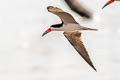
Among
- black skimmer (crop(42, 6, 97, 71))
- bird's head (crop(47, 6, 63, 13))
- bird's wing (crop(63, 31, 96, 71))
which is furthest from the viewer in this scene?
bird's wing (crop(63, 31, 96, 71))

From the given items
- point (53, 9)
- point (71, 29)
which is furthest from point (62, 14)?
point (71, 29)

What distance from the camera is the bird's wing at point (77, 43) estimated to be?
97.2 ft

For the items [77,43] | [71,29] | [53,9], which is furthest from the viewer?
[77,43]

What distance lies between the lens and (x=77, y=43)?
1267 inches

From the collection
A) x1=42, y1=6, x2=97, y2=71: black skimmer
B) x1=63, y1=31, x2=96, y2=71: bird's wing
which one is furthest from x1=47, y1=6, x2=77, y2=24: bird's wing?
x1=63, y1=31, x2=96, y2=71: bird's wing

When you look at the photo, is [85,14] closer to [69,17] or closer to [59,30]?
[69,17]

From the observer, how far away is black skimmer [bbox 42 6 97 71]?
91.2 feet

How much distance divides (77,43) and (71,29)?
1590 mm

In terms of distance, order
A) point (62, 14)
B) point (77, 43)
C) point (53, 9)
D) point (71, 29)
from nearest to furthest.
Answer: point (53, 9), point (62, 14), point (71, 29), point (77, 43)

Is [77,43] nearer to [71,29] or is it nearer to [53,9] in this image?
[71,29]

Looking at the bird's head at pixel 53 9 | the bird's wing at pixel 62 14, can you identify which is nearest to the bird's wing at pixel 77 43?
the bird's wing at pixel 62 14

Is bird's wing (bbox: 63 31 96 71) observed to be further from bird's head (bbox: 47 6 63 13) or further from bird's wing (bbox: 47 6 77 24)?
bird's head (bbox: 47 6 63 13)

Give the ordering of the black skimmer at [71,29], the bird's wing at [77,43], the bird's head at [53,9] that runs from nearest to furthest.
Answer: the bird's head at [53,9], the black skimmer at [71,29], the bird's wing at [77,43]

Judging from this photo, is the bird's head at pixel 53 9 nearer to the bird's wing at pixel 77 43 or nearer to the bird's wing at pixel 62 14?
the bird's wing at pixel 62 14
